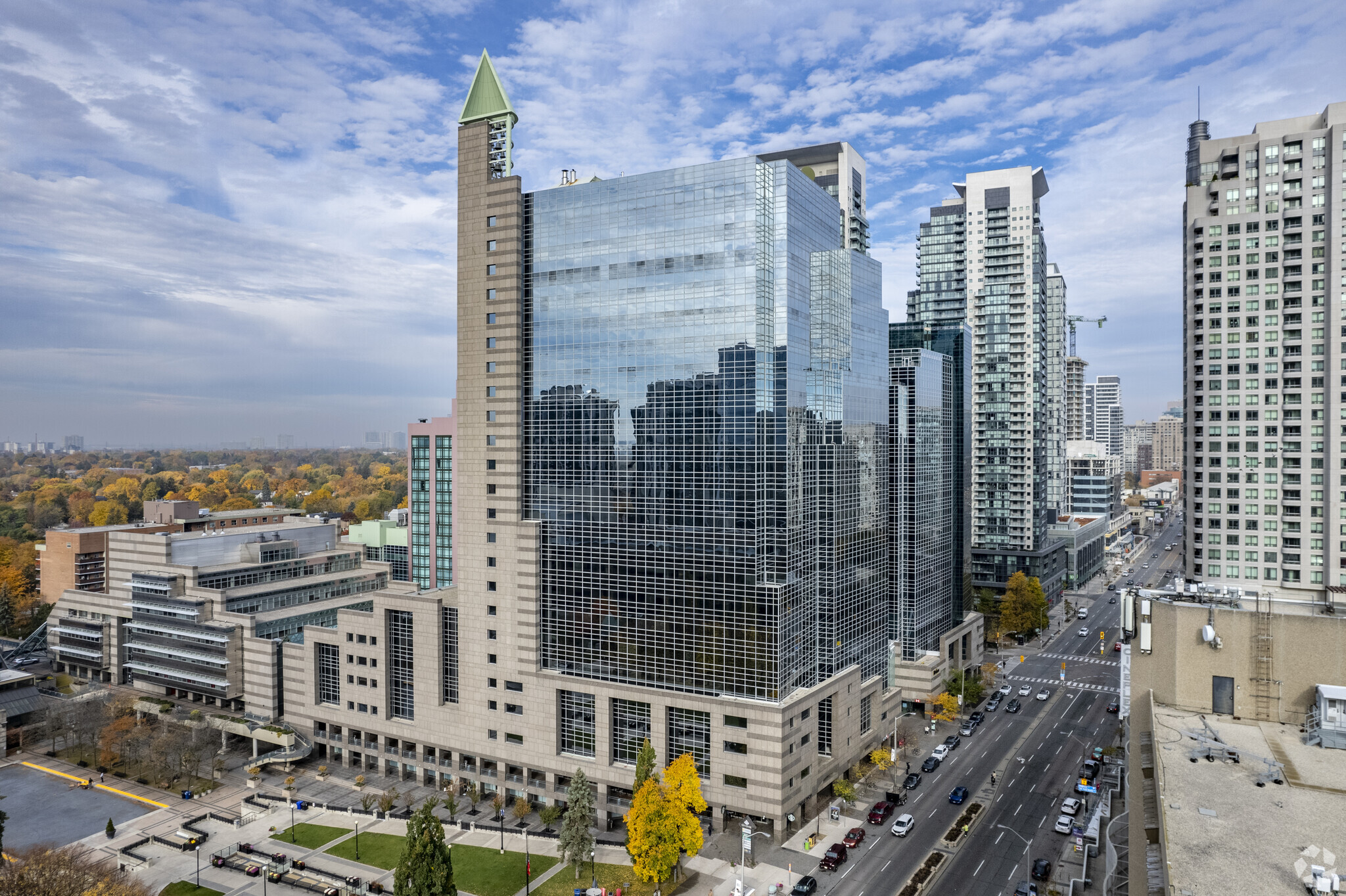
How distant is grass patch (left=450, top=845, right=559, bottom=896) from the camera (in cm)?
6444

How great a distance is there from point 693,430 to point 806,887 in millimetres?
40950

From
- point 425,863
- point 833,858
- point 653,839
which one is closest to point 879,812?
point 833,858

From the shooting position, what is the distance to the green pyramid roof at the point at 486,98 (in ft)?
271

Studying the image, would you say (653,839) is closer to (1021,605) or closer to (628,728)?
(628,728)

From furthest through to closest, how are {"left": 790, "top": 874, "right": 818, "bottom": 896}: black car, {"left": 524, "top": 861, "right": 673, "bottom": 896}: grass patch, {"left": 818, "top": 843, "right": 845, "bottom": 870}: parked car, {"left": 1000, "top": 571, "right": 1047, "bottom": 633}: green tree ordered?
{"left": 1000, "top": 571, "right": 1047, "bottom": 633}: green tree → {"left": 818, "top": 843, "right": 845, "bottom": 870}: parked car → {"left": 524, "top": 861, "right": 673, "bottom": 896}: grass patch → {"left": 790, "top": 874, "right": 818, "bottom": 896}: black car

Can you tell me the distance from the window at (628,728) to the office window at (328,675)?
3835 cm

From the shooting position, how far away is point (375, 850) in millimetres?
71125

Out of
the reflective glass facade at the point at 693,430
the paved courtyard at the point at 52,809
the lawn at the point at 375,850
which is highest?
the reflective glass facade at the point at 693,430

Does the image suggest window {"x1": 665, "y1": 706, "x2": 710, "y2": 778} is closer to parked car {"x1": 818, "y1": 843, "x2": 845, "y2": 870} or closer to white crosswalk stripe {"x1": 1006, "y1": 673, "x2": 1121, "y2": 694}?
parked car {"x1": 818, "y1": 843, "x2": 845, "y2": 870}

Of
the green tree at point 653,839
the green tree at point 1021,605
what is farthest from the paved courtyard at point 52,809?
the green tree at point 1021,605

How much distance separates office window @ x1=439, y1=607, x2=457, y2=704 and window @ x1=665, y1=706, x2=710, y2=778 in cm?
2657

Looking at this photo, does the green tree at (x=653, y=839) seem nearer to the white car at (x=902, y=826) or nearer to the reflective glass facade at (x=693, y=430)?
the reflective glass facade at (x=693, y=430)

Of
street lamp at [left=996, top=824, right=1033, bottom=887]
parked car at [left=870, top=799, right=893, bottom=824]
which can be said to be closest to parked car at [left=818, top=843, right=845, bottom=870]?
parked car at [left=870, top=799, right=893, bottom=824]

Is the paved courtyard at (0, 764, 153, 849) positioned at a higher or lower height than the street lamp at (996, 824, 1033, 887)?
lower
